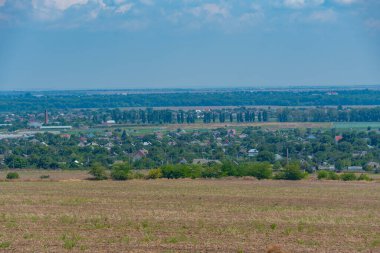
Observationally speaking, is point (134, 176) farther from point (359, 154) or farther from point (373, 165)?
point (359, 154)

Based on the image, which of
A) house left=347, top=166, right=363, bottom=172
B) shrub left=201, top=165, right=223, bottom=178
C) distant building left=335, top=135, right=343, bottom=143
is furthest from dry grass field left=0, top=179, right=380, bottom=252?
distant building left=335, top=135, right=343, bottom=143

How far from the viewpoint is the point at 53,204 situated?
3394 cm

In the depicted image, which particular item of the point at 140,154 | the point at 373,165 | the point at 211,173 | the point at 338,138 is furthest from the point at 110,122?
the point at 211,173

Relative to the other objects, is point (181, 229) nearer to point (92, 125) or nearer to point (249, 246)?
point (249, 246)

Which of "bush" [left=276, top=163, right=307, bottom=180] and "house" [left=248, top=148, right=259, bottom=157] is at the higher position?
"bush" [left=276, top=163, right=307, bottom=180]

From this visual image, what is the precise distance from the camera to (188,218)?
29.1 m

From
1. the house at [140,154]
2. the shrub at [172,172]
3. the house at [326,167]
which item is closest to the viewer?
the shrub at [172,172]

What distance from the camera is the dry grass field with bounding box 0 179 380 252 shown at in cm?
2344

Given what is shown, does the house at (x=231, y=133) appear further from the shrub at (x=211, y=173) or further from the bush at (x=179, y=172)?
the bush at (x=179, y=172)

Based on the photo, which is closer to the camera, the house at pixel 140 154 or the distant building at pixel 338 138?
the house at pixel 140 154

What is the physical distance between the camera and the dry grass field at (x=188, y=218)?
76.9 feet

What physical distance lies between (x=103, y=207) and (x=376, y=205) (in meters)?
11.2

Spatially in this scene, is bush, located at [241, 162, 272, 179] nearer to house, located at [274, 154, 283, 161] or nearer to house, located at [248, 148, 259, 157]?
house, located at [274, 154, 283, 161]

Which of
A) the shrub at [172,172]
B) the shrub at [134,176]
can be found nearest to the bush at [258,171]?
the shrub at [172,172]
